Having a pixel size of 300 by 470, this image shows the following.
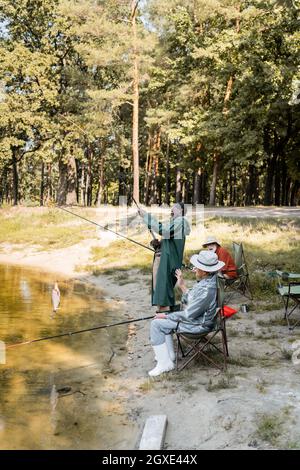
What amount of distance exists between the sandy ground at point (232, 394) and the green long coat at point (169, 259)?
960 millimetres

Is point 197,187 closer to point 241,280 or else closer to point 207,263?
point 241,280

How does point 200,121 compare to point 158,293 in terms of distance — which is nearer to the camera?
point 158,293

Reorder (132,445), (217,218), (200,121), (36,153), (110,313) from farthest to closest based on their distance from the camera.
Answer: (36,153)
(200,121)
(217,218)
(110,313)
(132,445)

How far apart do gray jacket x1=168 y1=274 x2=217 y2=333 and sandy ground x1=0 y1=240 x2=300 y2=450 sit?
64 centimetres

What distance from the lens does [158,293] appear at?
7500 millimetres

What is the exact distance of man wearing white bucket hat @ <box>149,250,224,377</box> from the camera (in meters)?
6.36

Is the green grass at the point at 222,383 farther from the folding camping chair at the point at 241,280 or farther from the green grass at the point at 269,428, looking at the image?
the folding camping chair at the point at 241,280

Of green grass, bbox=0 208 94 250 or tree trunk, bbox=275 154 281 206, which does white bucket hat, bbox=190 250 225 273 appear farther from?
tree trunk, bbox=275 154 281 206

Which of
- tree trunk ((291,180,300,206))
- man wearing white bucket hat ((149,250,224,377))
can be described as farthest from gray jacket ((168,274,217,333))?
tree trunk ((291,180,300,206))

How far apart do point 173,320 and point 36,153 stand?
3022 centimetres

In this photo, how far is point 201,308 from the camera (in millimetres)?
6355

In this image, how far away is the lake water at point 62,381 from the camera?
5.13 meters

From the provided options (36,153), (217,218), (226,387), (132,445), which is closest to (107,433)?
(132,445)
